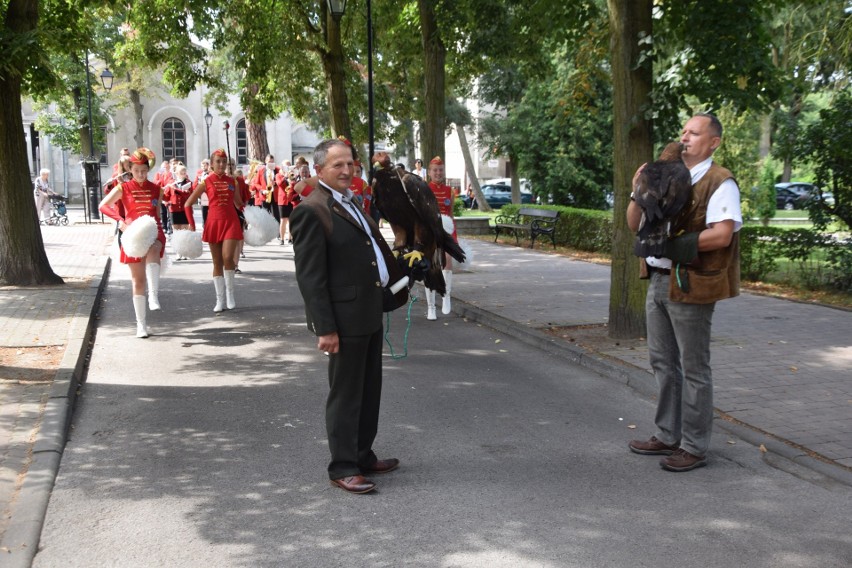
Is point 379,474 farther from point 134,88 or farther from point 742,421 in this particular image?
point 134,88

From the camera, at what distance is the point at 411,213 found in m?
7.00

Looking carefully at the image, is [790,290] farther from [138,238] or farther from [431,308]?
[138,238]

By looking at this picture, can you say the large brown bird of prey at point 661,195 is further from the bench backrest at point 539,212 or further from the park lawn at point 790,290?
the bench backrest at point 539,212

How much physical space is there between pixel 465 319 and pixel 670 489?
256 inches

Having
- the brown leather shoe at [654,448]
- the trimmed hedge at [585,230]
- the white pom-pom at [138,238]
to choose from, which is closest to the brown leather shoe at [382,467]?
the brown leather shoe at [654,448]

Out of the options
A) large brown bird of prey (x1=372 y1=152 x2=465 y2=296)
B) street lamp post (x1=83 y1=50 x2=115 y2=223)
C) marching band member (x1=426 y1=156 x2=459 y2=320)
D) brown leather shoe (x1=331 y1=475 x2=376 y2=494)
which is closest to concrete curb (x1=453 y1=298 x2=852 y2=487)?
marching band member (x1=426 y1=156 x2=459 y2=320)

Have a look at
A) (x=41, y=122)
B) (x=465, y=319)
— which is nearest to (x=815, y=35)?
(x=465, y=319)

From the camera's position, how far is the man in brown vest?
5.14 m

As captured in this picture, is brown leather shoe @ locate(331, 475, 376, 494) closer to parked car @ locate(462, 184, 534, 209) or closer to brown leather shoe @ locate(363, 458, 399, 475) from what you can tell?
brown leather shoe @ locate(363, 458, 399, 475)

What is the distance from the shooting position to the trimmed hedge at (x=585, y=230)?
64.3 feet

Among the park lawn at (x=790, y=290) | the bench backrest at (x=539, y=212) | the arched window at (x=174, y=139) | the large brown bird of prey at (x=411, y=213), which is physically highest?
the arched window at (x=174, y=139)

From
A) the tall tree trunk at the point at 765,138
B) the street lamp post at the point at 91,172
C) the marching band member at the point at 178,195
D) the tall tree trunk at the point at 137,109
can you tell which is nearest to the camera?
the marching band member at the point at 178,195

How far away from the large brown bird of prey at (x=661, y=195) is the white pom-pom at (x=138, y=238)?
21.3 ft

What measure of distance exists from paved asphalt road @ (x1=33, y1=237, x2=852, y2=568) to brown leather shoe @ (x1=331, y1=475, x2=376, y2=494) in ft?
0.16
